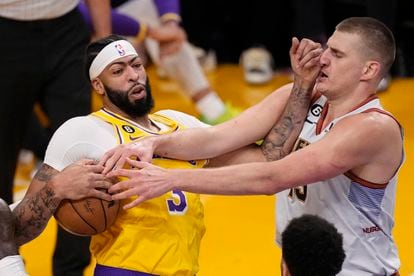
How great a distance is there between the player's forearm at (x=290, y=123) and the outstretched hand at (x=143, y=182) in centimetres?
63

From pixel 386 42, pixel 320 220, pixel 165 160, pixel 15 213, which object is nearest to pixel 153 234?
pixel 165 160

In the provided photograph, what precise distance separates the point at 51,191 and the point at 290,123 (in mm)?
952

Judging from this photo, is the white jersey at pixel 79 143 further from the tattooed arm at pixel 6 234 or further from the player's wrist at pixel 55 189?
the tattooed arm at pixel 6 234

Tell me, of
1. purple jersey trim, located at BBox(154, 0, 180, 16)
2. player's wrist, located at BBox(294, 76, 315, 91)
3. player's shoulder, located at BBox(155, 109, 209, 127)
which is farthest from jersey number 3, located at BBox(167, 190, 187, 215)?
purple jersey trim, located at BBox(154, 0, 180, 16)

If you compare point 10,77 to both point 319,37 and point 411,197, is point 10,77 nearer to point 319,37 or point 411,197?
point 411,197

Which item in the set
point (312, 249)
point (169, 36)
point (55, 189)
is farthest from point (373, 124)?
point (169, 36)

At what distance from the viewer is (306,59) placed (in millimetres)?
3670

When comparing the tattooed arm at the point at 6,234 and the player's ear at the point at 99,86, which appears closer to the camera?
the tattooed arm at the point at 6,234

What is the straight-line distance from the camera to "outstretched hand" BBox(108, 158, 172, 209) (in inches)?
128

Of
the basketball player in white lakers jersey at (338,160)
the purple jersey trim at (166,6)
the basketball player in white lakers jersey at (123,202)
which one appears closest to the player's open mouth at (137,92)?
the basketball player in white lakers jersey at (123,202)

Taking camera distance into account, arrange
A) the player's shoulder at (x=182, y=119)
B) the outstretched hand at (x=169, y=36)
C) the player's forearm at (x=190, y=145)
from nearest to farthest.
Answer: the player's forearm at (x=190, y=145) → the player's shoulder at (x=182, y=119) → the outstretched hand at (x=169, y=36)

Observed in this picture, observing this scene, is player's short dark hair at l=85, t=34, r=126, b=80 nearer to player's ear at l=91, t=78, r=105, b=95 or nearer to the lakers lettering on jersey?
player's ear at l=91, t=78, r=105, b=95

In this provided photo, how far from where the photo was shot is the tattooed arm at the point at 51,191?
3390 millimetres

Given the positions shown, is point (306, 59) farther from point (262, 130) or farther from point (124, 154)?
point (124, 154)
